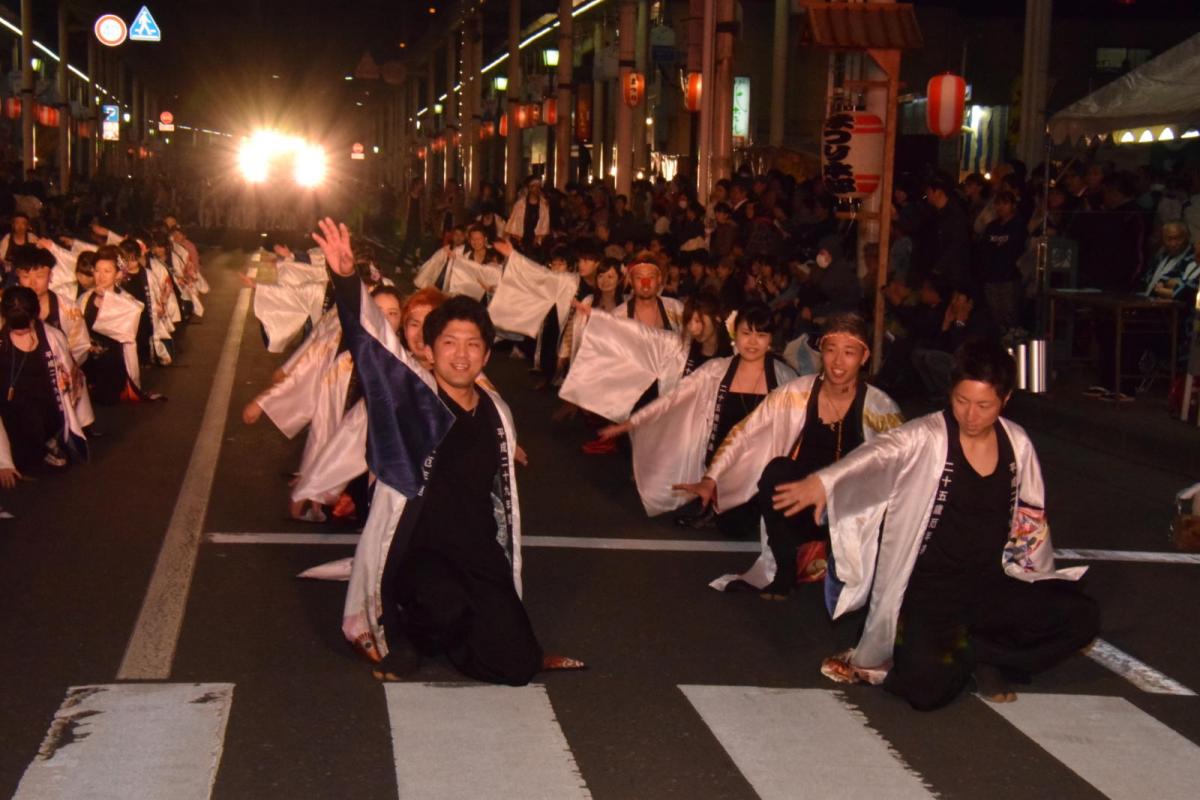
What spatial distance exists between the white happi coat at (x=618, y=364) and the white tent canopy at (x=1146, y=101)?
5.45 meters

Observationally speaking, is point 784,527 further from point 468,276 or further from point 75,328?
point 468,276

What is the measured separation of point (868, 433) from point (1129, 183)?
984 centimetres

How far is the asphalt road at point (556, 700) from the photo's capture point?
544 centimetres

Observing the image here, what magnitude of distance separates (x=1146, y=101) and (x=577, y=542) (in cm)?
832

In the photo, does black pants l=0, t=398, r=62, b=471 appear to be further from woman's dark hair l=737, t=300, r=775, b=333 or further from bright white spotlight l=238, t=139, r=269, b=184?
bright white spotlight l=238, t=139, r=269, b=184

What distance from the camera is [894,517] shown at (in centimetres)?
658

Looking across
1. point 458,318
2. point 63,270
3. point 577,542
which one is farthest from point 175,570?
point 63,270

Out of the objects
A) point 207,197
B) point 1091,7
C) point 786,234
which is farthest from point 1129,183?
point 207,197

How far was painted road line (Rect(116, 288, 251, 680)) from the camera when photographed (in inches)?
267

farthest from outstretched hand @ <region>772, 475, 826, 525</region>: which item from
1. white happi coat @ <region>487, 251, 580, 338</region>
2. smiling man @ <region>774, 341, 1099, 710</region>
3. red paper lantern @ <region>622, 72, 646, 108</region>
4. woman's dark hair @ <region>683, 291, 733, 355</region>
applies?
red paper lantern @ <region>622, 72, 646, 108</region>

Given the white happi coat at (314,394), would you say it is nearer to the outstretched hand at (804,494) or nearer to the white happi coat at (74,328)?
the white happi coat at (74,328)

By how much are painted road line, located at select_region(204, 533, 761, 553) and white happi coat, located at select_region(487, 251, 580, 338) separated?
7884 millimetres

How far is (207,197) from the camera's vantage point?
213 feet

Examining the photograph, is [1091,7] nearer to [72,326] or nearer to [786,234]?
[786,234]
